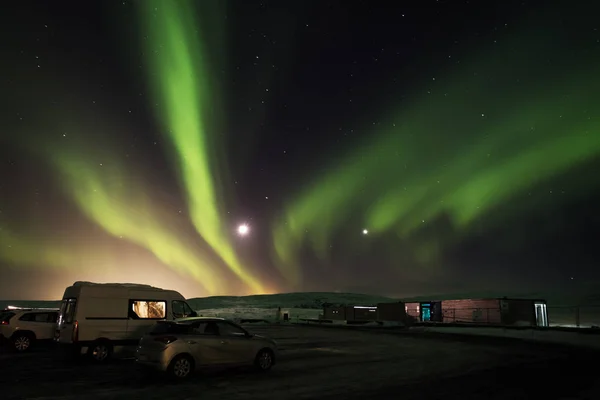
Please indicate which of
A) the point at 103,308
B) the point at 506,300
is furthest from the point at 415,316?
the point at 103,308

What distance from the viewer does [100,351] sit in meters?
15.4

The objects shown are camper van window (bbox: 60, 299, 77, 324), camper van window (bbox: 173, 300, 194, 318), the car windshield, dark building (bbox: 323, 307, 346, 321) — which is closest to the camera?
the car windshield

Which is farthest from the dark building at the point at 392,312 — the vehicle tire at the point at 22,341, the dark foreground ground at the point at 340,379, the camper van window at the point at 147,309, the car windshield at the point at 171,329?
the car windshield at the point at 171,329

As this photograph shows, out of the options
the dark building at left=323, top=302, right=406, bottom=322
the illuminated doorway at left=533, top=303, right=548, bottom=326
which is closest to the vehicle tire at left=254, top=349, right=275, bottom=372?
the illuminated doorway at left=533, top=303, right=548, bottom=326

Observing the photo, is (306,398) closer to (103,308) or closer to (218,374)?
(218,374)

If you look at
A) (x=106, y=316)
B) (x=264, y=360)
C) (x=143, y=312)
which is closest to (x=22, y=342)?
(x=106, y=316)

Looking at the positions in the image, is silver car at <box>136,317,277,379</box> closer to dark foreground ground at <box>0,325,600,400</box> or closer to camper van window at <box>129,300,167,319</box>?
dark foreground ground at <box>0,325,600,400</box>

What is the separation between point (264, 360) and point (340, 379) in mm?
2559

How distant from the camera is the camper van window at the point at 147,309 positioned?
16.3 m

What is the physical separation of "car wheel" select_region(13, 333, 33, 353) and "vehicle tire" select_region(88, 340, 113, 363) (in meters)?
6.16

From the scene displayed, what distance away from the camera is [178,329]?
39.6 feet

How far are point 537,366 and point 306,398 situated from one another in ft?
30.0

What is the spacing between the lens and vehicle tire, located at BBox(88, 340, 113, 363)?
49.9ft

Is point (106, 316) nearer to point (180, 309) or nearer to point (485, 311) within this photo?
point (180, 309)
